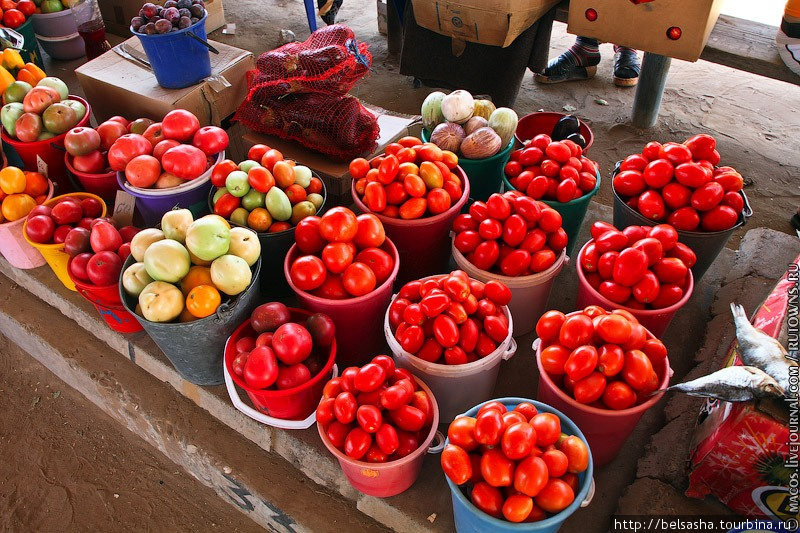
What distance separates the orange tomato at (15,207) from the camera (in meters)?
2.24

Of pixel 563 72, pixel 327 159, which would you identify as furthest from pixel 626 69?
pixel 327 159

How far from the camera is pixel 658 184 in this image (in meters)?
2.05

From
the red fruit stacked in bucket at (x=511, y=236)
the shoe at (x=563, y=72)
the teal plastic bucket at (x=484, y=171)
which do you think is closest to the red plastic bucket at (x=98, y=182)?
the teal plastic bucket at (x=484, y=171)

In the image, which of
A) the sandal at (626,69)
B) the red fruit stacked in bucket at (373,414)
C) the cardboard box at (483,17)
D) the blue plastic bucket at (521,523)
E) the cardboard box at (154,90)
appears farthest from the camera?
the sandal at (626,69)

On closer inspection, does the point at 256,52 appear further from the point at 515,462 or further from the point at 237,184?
the point at 515,462

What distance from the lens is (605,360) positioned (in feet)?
4.74

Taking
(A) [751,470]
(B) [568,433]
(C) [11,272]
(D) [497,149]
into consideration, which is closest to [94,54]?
(C) [11,272]

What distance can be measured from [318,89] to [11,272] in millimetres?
1723

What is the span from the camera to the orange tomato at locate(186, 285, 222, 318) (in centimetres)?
166

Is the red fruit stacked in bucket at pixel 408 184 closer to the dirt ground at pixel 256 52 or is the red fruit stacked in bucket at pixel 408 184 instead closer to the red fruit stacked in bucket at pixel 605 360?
the red fruit stacked in bucket at pixel 605 360

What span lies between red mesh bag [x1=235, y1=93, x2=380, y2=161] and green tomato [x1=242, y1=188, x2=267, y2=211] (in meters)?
0.54

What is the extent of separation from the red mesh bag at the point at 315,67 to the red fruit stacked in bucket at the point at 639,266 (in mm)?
1284

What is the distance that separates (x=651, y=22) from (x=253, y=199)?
2335 millimetres

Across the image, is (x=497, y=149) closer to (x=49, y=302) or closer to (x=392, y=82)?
(x=49, y=302)
